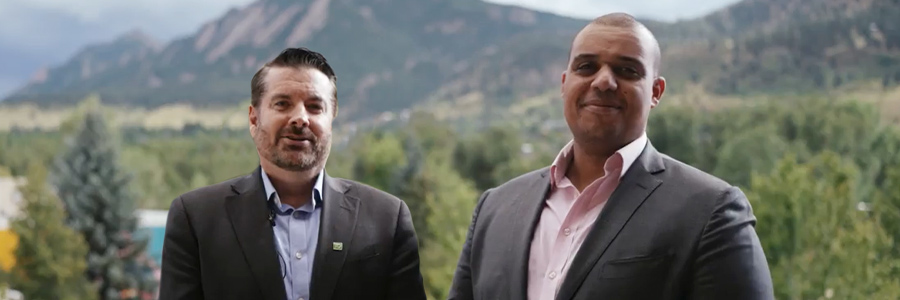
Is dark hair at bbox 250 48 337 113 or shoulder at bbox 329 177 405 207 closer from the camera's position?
dark hair at bbox 250 48 337 113

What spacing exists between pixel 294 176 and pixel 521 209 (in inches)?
27.1

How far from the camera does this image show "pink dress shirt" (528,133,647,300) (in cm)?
240

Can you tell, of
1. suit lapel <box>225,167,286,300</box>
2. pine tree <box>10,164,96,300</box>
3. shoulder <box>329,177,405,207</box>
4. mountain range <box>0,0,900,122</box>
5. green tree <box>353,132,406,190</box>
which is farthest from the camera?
mountain range <box>0,0,900,122</box>

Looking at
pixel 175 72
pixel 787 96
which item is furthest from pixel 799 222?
pixel 175 72

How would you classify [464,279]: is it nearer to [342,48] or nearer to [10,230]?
[10,230]

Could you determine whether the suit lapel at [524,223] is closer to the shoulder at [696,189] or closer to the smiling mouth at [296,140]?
the shoulder at [696,189]

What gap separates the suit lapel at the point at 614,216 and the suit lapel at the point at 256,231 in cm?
83

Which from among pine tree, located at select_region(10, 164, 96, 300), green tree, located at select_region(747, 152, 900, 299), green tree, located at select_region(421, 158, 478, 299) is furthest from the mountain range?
pine tree, located at select_region(10, 164, 96, 300)

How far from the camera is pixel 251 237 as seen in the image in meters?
2.60

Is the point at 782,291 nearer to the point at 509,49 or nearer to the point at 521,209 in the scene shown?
the point at 521,209

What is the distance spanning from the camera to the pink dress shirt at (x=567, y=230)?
7.87ft

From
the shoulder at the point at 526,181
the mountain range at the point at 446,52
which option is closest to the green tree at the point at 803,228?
the shoulder at the point at 526,181

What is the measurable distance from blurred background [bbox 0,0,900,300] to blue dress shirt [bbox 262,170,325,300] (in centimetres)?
185

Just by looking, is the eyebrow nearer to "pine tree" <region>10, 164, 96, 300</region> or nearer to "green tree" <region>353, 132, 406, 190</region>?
"pine tree" <region>10, 164, 96, 300</region>
